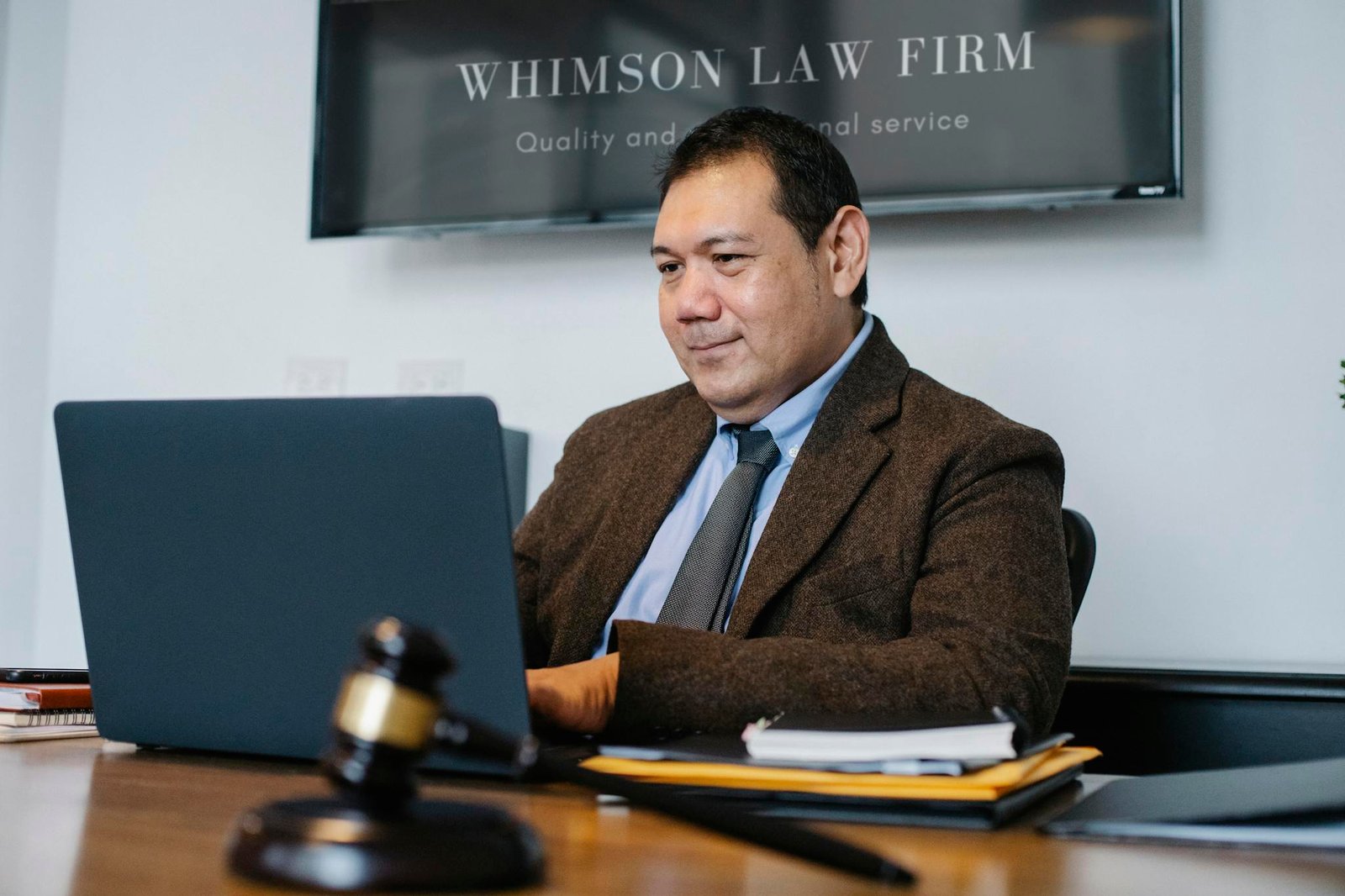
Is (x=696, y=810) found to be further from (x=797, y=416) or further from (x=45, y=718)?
(x=797, y=416)

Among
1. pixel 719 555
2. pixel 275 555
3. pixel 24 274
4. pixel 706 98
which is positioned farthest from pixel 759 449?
pixel 24 274

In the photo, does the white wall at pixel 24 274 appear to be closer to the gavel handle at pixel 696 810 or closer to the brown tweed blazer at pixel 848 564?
the brown tweed blazer at pixel 848 564

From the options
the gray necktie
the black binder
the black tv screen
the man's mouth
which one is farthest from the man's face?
the black binder

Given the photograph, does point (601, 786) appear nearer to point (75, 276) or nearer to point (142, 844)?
point (142, 844)

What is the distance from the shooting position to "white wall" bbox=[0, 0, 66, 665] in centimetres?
286

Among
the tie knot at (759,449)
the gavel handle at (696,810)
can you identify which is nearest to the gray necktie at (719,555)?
the tie knot at (759,449)

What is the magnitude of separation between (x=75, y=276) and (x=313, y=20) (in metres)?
0.76

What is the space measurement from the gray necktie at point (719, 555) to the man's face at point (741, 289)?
109mm

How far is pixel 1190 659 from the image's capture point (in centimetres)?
211

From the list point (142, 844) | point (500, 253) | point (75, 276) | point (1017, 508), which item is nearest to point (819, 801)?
point (142, 844)

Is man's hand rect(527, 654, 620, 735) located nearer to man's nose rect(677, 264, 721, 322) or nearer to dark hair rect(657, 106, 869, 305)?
man's nose rect(677, 264, 721, 322)

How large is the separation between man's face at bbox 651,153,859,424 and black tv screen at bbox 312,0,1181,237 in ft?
2.02

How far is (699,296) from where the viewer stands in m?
1.70

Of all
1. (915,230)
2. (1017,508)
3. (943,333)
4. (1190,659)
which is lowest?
(1190,659)
